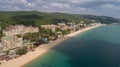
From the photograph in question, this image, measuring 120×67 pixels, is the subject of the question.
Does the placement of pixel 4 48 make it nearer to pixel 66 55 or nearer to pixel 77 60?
pixel 66 55

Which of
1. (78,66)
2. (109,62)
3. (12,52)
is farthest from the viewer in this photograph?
(12,52)

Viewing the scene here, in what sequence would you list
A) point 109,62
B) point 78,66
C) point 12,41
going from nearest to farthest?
point 78,66 → point 109,62 → point 12,41

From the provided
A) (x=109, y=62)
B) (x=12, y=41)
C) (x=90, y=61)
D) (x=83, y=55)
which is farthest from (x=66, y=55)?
(x=12, y=41)

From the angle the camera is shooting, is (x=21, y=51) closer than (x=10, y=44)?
Yes

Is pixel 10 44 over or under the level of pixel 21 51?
over

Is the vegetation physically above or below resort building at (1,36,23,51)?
below

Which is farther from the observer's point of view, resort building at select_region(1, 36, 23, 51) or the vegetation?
resort building at select_region(1, 36, 23, 51)

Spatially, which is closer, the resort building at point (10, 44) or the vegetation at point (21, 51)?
the vegetation at point (21, 51)

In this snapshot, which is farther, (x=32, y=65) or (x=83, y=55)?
(x=83, y=55)

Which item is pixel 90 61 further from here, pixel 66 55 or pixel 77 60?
pixel 66 55

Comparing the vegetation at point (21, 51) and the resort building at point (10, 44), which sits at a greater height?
the resort building at point (10, 44)
